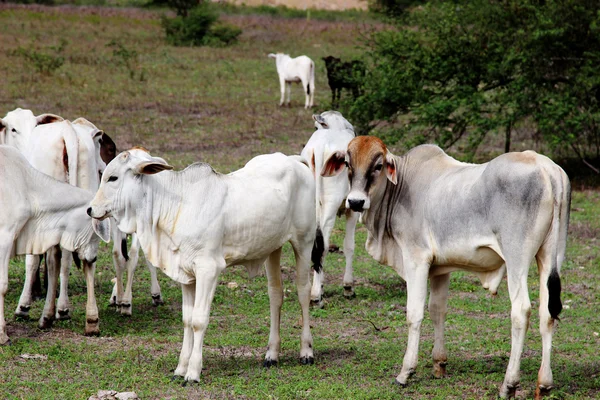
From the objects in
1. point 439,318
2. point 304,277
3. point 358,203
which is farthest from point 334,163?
point 439,318

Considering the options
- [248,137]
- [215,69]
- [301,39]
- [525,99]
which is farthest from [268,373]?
[301,39]

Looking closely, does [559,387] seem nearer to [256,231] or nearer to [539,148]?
[256,231]

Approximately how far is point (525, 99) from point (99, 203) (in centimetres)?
990

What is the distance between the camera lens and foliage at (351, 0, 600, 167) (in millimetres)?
14383

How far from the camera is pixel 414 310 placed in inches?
248

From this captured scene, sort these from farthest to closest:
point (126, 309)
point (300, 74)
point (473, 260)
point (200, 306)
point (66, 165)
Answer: point (300, 74)
point (126, 309)
point (66, 165)
point (200, 306)
point (473, 260)

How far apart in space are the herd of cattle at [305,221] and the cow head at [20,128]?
143 cm

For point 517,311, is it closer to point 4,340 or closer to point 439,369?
point 439,369

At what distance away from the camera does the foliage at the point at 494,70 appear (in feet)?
47.2

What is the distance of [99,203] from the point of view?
20.8 ft

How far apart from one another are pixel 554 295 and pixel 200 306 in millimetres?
2411

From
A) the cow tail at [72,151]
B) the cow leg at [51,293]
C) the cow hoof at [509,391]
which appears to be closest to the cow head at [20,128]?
the cow tail at [72,151]

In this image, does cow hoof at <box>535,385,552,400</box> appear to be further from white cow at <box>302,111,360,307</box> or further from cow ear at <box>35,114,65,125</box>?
cow ear at <box>35,114,65,125</box>

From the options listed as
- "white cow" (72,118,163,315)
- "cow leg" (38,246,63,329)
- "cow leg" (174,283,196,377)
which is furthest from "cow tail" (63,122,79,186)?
"cow leg" (174,283,196,377)
